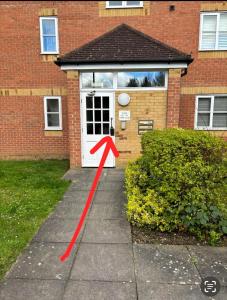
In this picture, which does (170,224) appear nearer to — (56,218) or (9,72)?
(56,218)

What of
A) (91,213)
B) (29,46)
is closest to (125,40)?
(29,46)

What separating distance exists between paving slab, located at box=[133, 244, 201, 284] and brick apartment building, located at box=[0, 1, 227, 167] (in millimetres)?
4669

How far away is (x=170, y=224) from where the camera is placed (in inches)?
151

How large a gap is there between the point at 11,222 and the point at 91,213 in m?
1.43

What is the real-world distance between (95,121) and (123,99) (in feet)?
3.74

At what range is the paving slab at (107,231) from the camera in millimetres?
3657

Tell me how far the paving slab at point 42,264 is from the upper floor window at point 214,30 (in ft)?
30.4

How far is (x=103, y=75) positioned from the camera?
758cm

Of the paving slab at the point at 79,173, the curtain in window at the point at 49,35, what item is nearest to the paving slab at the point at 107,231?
the paving slab at the point at 79,173

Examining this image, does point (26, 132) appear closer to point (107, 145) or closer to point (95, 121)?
point (95, 121)

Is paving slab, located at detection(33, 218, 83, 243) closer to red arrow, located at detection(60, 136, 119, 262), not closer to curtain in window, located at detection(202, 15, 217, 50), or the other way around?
red arrow, located at detection(60, 136, 119, 262)

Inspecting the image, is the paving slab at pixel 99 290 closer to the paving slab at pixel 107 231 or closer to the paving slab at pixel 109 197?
the paving slab at pixel 107 231

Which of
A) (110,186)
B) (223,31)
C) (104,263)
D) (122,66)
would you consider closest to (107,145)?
(110,186)

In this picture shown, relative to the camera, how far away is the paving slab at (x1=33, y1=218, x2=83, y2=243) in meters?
3.67
